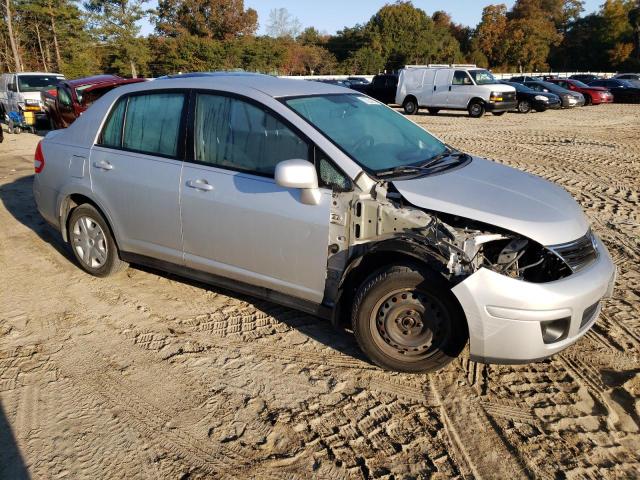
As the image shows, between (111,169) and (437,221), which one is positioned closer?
(437,221)

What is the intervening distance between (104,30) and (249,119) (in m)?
48.6

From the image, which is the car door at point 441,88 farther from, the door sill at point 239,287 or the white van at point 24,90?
the door sill at point 239,287

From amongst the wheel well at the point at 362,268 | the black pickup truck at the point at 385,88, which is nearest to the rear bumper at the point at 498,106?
the black pickup truck at the point at 385,88

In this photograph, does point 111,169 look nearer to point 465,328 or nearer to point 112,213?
point 112,213

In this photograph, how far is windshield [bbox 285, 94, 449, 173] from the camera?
3619 mm

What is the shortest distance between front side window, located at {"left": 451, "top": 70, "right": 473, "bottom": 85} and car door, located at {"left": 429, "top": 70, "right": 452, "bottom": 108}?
24 centimetres

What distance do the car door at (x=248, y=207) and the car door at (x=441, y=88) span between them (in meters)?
19.1

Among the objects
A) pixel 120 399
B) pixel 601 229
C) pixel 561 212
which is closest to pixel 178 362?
pixel 120 399

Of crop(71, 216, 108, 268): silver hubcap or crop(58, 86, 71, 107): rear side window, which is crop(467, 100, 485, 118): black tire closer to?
crop(58, 86, 71, 107): rear side window

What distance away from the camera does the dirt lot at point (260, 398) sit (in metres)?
2.68

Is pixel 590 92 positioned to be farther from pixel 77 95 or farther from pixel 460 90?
pixel 77 95

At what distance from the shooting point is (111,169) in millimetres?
4473

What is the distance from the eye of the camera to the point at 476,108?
2103 centimetres

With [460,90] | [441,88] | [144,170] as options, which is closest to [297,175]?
[144,170]
